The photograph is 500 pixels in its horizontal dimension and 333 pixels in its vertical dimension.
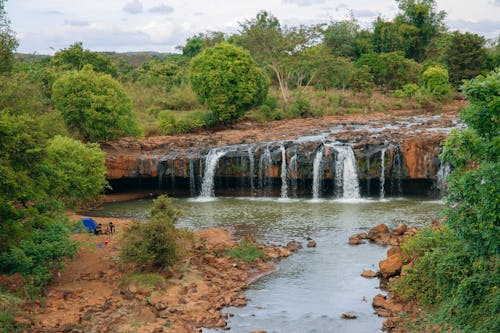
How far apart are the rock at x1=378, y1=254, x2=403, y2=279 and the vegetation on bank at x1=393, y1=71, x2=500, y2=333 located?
256 cm

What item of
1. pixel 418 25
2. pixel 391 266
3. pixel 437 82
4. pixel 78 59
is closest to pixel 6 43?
pixel 391 266

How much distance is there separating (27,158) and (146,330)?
563 centimetres

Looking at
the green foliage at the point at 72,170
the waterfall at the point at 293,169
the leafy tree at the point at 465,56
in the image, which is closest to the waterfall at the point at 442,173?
the waterfall at the point at 293,169

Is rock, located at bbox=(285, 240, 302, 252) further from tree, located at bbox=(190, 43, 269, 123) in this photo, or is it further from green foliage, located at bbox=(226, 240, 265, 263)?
tree, located at bbox=(190, 43, 269, 123)

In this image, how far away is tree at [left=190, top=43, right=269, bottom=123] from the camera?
3947 centimetres

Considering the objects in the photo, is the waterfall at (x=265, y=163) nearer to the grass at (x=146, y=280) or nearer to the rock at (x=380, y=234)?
the rock at (x=380, y=234)

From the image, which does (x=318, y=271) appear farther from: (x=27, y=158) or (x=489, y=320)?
(x=27, y=158)

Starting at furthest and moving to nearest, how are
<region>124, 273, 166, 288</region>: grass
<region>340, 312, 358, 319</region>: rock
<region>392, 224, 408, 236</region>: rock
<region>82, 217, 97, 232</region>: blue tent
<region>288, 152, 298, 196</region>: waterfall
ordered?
<region>288, 152, 298, 196</region>: waterfall, <region>82, 217, 97, 232</region>: blue tent, <region>392, 224, 408, 236</region>: rock, <region>124, 273, 166, 288</region>: grass, <region>340, 312, 358, 319</region>: rock

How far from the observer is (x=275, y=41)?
164 ft

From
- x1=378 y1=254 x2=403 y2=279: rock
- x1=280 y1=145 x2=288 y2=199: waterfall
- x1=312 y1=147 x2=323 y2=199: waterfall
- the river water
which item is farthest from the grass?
x1=312 y1=147 x2=323 y2=199: waterfall

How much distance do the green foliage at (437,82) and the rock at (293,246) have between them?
35.1 m

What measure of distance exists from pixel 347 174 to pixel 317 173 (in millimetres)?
1514

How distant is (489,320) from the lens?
36.6 feet

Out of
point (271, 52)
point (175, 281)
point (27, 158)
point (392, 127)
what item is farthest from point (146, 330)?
point (271, 52)
